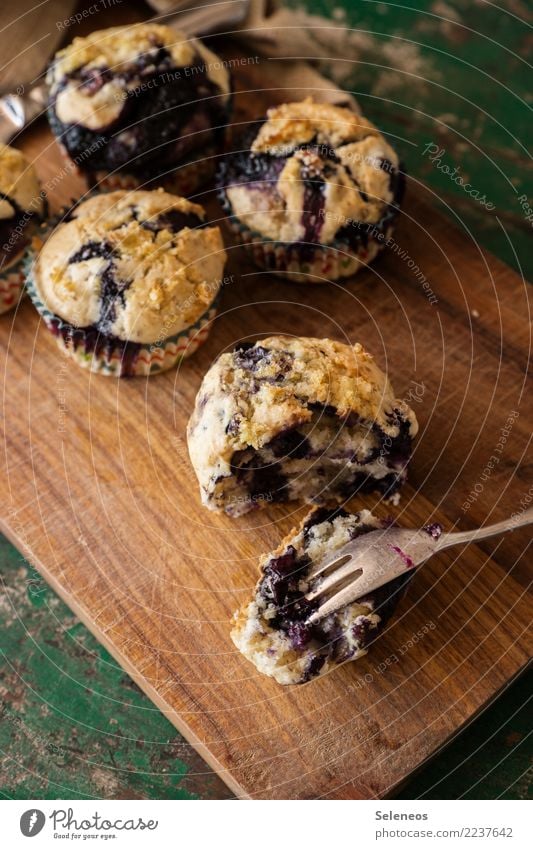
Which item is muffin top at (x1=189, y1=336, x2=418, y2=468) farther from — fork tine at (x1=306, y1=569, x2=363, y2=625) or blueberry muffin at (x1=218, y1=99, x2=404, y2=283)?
blueberry muffin at (x1=218, y1=99, x2=404, y2=283)

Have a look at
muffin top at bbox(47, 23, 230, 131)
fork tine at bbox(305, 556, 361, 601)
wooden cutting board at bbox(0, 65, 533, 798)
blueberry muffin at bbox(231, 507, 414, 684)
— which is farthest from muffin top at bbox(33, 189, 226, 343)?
fork tine at bbox(305, 556, 361, 601)

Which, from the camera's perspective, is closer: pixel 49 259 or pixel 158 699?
pixel 158 699

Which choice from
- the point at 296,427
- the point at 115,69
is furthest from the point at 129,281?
the point at 115,69

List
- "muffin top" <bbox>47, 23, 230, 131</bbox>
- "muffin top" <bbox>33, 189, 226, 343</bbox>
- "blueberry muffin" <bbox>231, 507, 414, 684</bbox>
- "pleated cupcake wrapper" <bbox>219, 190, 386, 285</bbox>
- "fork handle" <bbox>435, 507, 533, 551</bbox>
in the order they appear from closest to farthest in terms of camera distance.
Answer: "blueberry muffin" <bbox>231, 507, 414, 684</bbox>, "fork handle" <bbox>435, 507, 533, 551</bbox>, "muffin top" <bbox>33, 189, 226, 343</bbox>, "pleated cupcake wrapper" <bbox>219, 190, 386, 285</bbox>, "muffin top" <bbox>47, 23, 230, 131</bbox>

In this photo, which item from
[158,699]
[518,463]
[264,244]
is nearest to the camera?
[158,699]

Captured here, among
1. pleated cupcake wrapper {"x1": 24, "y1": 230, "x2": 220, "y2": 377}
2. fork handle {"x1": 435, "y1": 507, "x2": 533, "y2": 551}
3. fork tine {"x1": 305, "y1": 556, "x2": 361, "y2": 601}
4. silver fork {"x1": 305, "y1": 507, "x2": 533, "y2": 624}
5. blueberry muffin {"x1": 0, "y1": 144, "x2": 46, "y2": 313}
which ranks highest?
blueberry muffin {"x1": 0, "y1": 144, "x2": 46, "y2": 313}

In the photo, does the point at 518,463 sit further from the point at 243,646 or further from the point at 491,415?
the point at 243,646

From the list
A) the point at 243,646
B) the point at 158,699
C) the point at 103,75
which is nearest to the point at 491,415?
the point at 243,646
